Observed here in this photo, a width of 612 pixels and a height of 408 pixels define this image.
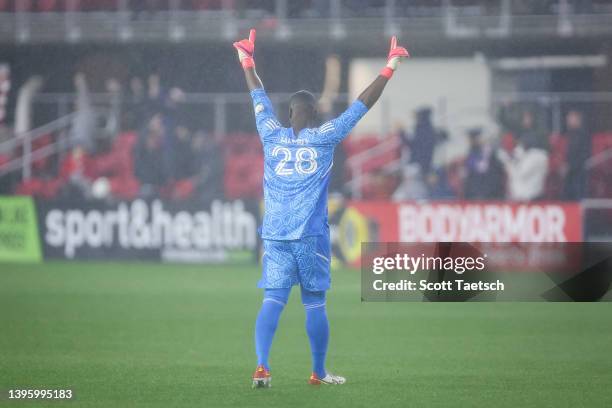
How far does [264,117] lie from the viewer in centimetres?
898

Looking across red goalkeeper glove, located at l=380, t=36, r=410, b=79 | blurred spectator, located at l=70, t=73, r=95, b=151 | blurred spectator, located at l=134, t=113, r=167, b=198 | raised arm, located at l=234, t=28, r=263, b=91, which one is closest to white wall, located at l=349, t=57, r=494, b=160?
blurred spectator, located at l=134, t=113, r=167, b=198

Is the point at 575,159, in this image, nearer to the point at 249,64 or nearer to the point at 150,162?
the point at 150,162

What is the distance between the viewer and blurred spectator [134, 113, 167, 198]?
79.1 ft

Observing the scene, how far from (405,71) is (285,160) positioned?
64.9 ft

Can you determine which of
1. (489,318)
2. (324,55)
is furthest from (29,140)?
(489,318)

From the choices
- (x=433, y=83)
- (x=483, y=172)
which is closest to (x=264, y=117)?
(x=483, y=172)

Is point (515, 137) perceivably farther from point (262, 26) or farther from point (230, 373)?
point (230, 373)

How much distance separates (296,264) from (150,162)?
15.6m

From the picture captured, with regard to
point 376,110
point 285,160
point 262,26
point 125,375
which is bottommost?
point 125,375

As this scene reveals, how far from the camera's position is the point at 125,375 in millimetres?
9680

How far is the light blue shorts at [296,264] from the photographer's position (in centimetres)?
882

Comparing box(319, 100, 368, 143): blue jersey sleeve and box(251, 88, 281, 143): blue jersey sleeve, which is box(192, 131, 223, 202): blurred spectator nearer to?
box(251, 88, 281, 143): blue jersey sleeve

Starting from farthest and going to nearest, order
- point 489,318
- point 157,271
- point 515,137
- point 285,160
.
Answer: point 515,137
point 157,271
point 489,318
point 285,160

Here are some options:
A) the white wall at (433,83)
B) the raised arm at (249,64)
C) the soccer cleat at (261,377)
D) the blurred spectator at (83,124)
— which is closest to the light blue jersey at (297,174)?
the raised arm at (249,64)
